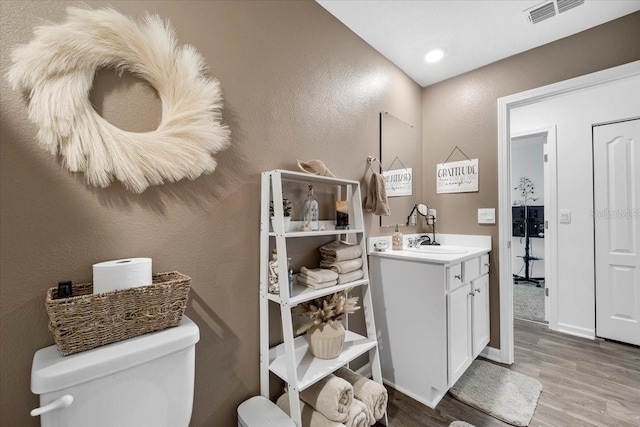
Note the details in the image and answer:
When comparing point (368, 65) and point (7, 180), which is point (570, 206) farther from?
point (7, 180)

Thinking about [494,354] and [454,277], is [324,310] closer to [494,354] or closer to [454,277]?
[454,277]

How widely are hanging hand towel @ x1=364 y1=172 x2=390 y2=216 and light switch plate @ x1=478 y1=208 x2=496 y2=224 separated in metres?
0.94

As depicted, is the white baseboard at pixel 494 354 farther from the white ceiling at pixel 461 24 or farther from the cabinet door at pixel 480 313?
the white ceiling at pixel 461 24

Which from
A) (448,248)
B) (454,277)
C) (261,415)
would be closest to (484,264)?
(448,248)

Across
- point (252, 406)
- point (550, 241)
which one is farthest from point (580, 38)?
point (252, 406)

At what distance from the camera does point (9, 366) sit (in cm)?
82

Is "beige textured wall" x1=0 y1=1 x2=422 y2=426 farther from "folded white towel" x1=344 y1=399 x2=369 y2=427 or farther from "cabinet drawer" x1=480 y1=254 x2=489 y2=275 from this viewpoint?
"cabinet drawer" x1=480 y1=254 x2=489 y2=275

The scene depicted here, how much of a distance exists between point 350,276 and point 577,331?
2.71 m

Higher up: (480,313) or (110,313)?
(110,313)

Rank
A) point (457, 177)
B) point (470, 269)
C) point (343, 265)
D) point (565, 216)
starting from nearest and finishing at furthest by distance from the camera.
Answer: point (343, 265)
point (470, 269)
point (457, 177)
point (565, 216)

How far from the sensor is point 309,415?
1307 mm

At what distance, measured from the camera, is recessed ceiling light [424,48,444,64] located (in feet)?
7.13

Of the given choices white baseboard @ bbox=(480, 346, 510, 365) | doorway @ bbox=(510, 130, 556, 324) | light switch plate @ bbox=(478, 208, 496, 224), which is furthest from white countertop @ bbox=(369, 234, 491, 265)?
doorway @ bbox=(510, 130, 556, 324)

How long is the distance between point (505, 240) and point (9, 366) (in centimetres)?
281
